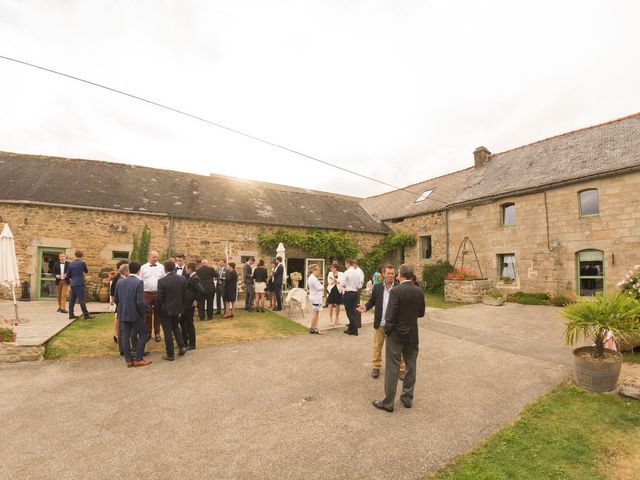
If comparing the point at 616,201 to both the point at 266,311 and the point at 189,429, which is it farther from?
the point at 189,429

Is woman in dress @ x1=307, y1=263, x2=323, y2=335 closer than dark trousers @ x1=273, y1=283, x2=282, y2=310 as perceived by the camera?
Yes

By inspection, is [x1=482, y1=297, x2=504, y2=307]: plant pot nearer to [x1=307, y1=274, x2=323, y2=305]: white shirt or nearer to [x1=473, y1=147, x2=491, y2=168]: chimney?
[x1=307, y1=274, x2=323, y2=305]: white shirt

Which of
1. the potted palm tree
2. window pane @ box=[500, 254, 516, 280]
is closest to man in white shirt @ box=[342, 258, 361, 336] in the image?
the potted palm tree

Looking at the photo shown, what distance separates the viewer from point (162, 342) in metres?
7.18

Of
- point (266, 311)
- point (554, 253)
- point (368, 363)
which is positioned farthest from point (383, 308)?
point (554, 253)

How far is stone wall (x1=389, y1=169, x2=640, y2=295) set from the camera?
11.3 meters

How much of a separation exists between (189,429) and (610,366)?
6113 millimetres

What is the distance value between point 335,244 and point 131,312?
12188 millimetres

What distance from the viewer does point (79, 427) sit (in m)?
3.71

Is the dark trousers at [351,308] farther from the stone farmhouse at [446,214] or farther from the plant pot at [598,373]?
the stone farmhouse at [446,214]

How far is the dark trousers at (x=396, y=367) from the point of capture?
13.5ft

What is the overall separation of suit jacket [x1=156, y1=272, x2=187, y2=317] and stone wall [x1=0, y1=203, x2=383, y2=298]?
5.87 metres

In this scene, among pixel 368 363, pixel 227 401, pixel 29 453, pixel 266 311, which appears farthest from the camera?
pixel 266 311

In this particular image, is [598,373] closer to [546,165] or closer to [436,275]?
[436,275]
